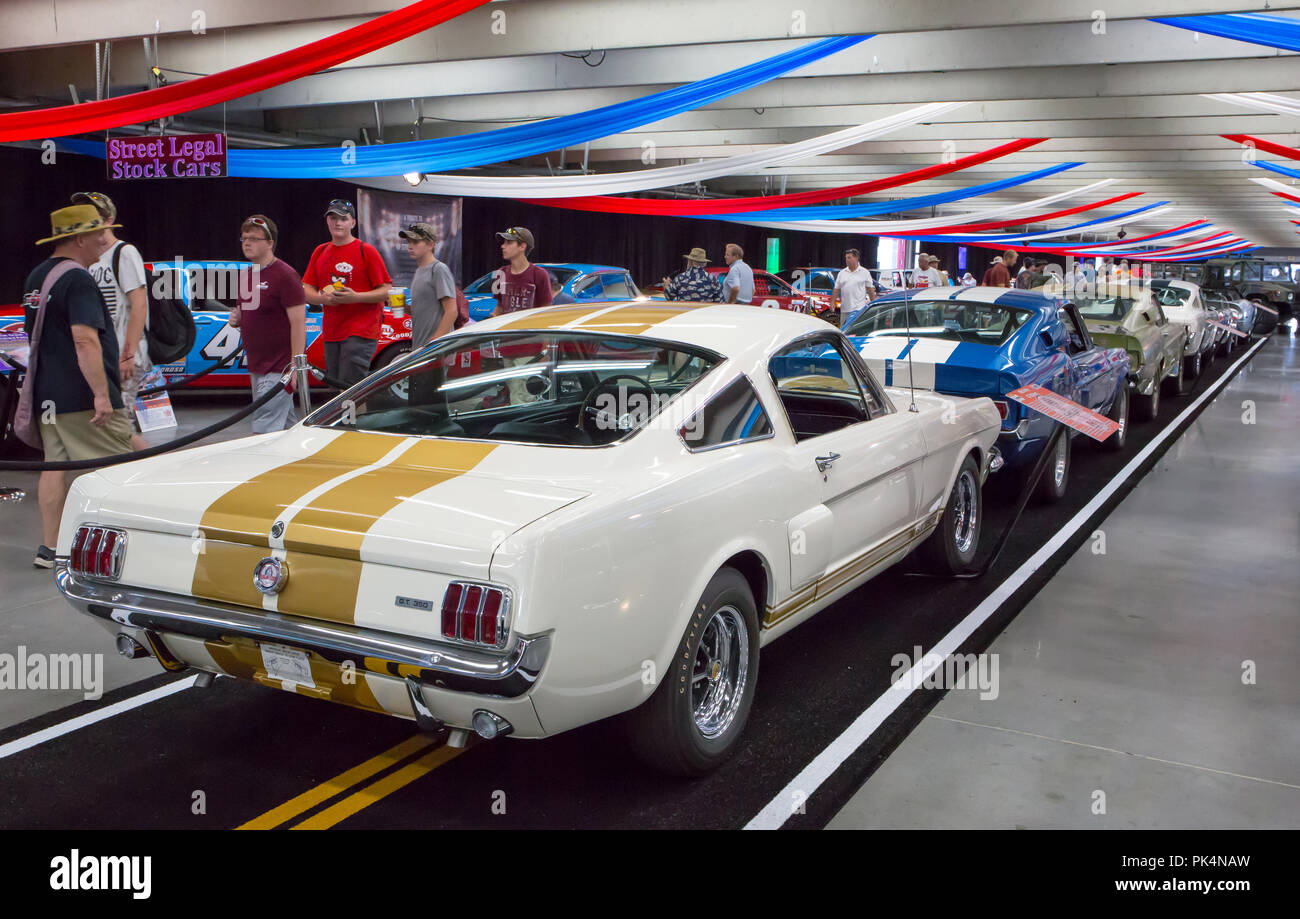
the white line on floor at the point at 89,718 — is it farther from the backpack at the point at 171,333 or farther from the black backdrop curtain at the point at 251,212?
the black backdrop curtain at the point at 251,212

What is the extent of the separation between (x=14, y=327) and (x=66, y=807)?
253 inches

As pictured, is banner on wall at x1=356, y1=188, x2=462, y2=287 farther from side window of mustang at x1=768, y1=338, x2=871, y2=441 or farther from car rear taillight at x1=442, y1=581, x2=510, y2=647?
car rear taillight at x1=442, y1=581, x2=510, y2=647

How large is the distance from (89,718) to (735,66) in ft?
31.3

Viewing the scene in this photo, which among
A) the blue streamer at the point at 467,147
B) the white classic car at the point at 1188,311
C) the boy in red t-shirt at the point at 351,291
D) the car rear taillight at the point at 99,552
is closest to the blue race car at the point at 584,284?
the blue streamer at the point at 467,147

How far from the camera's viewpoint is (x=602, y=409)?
3.81 m

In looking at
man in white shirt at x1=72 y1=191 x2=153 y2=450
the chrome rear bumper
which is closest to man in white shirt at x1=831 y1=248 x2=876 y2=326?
man in white shirt at x1=72 y1=191 x2=153 y2=450

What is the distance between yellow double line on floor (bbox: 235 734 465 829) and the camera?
3.23 m

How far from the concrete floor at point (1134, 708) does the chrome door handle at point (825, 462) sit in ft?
3.26

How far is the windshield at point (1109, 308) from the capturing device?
36.2 ft

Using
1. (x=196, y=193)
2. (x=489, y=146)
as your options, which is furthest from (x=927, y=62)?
(x=196, y=193)

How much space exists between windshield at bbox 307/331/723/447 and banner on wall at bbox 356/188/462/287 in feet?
47.7

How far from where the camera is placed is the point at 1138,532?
22.8ft

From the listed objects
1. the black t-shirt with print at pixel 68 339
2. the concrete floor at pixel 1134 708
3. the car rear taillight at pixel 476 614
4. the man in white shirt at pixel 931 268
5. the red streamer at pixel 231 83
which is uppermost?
the red streamer at pixel 231 83
